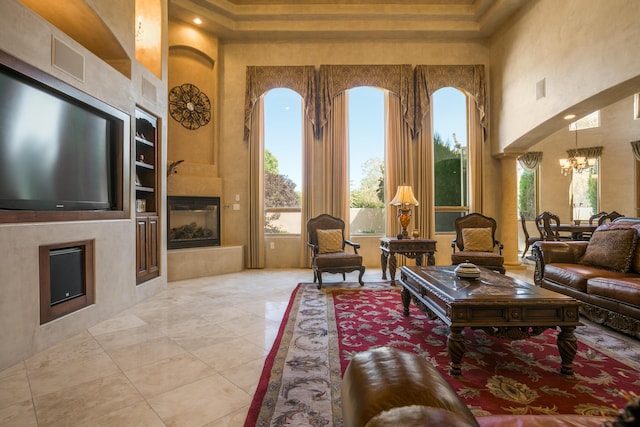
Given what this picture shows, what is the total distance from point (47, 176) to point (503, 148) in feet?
21.5

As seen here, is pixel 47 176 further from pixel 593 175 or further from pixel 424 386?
pixel 593 175

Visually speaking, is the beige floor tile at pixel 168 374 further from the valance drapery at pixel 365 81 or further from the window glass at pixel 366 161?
the valance drapery at pixel 365 81

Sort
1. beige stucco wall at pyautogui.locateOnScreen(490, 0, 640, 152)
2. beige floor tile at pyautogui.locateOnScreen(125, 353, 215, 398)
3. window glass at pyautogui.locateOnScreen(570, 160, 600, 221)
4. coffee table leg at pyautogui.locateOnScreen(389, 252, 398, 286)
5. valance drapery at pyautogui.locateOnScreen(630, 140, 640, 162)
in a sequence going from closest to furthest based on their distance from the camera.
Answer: beige floor tile at pyautogui.locateOnScreen(125, 353, 215, 398), beige stucco wall at pyautogui.locateOnScreen(490, 0, 640, 152), coffee table leg at pyautogui.locateOnScreen(389, 252, 398, 286), valance drapery at pyautogui.locateOnScreen(630, 140, 640, 162), window glass at pyautogui.locateOnScreen(570, 160, 600, 221)

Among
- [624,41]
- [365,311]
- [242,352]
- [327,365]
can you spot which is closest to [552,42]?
[624,41]

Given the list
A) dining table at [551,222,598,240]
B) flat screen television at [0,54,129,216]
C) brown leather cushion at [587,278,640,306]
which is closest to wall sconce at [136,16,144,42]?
flat screen television at [0,54,129,216]

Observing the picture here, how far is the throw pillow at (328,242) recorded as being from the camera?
497cm

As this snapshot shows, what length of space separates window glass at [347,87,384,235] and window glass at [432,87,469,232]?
1.11 metres

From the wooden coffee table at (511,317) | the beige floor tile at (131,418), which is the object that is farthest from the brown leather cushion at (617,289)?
the beige floor tile at (131,418)

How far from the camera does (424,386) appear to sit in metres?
0.83

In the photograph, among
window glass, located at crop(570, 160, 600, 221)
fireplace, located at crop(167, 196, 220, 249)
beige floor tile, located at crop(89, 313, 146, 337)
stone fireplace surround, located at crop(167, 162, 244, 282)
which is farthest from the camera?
window glass, located at crop(570, 160, 600, 221)

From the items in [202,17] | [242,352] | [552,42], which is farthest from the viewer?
[202,17]

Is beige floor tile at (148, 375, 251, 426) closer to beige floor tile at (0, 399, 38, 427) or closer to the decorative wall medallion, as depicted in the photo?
beige floor tile at (0, 399, 38, 427)

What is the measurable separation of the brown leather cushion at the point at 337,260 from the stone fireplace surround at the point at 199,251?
1.97m

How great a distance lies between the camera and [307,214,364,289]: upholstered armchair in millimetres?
4500
